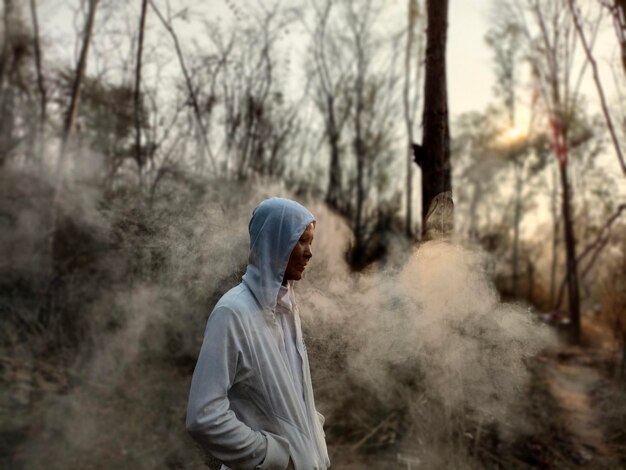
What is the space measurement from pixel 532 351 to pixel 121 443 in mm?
4987

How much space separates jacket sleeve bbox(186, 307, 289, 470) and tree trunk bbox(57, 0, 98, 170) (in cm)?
959

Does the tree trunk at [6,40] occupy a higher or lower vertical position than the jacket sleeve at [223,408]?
higher

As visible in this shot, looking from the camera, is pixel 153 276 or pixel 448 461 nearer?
pixel 448 461

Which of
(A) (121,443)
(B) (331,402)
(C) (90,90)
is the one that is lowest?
(A) (121,443)

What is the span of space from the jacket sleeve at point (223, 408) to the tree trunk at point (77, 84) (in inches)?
377

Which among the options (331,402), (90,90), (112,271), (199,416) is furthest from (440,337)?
(90,90)

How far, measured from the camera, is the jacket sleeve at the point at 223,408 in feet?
5.49

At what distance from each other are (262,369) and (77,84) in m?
10.7

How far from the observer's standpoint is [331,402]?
6.40 meters

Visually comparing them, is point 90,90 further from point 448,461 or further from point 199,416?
point 199,416

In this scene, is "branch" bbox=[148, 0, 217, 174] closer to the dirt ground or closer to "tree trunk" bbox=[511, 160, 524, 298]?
the dirt ground

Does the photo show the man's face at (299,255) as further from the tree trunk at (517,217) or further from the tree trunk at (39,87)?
the tree trunk at (517,217)

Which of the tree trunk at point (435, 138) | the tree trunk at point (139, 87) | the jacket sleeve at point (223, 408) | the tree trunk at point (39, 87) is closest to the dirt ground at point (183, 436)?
the tree trunk at point (435, 138)

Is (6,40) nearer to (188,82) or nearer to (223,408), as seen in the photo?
(188,82)
